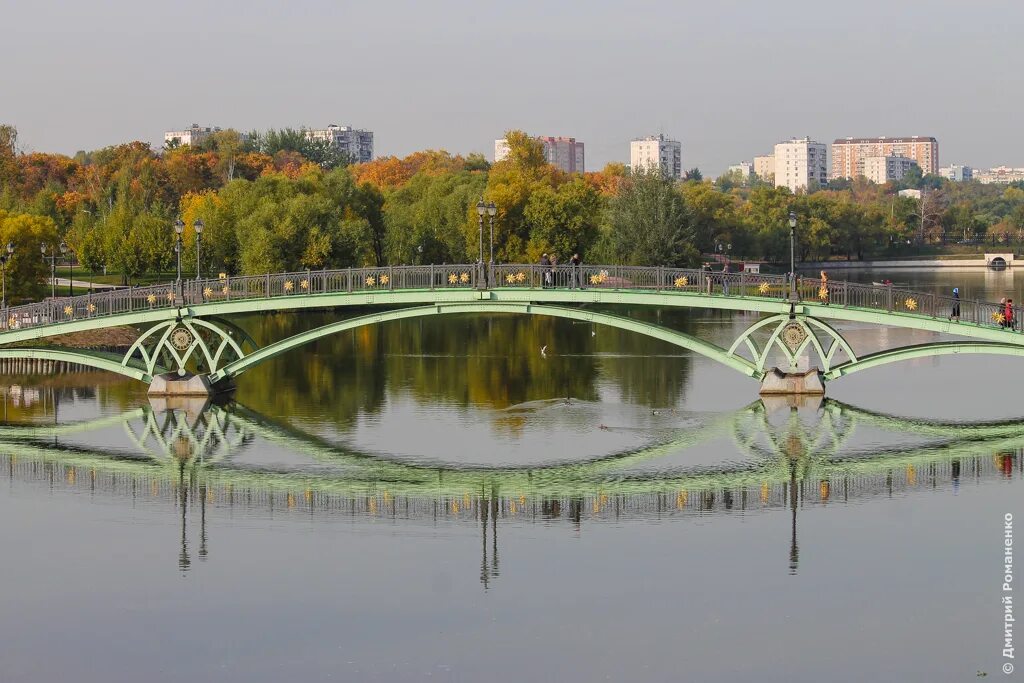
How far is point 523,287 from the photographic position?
45188 mm

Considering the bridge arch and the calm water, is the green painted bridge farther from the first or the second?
the calm water

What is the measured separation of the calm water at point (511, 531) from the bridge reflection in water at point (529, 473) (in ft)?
0.42

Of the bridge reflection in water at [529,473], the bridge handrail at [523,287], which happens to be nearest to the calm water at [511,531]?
the bridge reflection in water at [529,473]

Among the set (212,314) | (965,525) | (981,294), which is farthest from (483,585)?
(981,294)

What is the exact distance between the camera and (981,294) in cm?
10544

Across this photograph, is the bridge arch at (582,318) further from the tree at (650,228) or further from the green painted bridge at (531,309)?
the tree at (650,228)

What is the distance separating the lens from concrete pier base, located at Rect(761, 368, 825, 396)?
45656 millimetres

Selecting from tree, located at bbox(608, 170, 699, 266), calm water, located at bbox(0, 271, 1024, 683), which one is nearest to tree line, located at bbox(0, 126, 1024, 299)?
tree, located at bbox(608, 170, 699, 266)

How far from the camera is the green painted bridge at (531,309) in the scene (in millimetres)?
44312

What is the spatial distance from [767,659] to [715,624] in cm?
180

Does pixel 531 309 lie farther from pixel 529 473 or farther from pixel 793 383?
pixel 529 473

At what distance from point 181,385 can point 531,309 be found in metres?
11.2

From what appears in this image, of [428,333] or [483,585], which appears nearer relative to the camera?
[483,585]

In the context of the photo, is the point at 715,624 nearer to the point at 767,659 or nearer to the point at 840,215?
the point at 767,659
